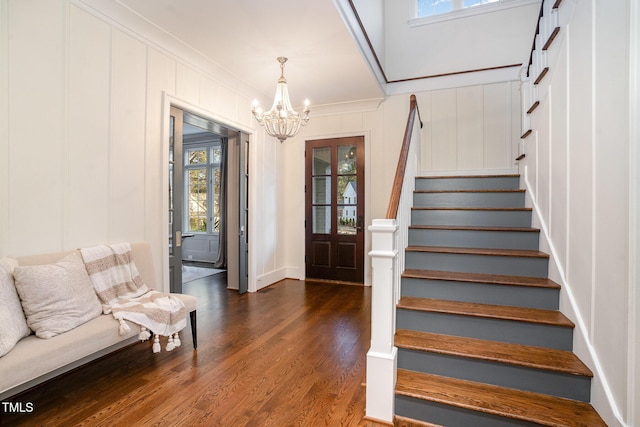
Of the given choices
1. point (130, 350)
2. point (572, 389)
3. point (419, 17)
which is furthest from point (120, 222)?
point (419, 17)

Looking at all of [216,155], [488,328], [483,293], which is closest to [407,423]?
[488,328]

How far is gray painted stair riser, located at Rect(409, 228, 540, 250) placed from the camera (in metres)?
2.63

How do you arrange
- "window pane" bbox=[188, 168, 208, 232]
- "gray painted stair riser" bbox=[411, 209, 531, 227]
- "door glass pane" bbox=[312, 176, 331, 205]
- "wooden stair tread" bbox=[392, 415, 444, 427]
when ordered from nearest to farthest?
"wooden stair tread" bbox=[392, 415, 444, 427] < "gray painted stair riser" bbox=[411, 209, 531, 227] < "door glass pane" bbox=[312, 176, 331, 205] < "window pane" bbox=[188, 168, 208, 232]

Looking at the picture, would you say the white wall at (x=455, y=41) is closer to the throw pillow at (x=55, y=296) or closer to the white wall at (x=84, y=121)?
the white wall at (x=84, y=121)

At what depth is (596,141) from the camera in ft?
5.27

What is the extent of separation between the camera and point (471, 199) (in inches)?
132

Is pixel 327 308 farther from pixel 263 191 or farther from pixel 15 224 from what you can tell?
pixel 15 224

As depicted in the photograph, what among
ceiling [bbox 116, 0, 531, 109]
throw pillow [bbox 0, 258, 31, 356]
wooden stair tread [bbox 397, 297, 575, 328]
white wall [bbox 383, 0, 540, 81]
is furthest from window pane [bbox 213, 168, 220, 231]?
wooden stair tread [bbox 397, 297, 575, 328]

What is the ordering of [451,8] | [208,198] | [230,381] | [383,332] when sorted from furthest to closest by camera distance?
[208,198], [451,8], [230,381], [383,332]

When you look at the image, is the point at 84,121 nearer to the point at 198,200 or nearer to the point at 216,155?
the point at 216,155

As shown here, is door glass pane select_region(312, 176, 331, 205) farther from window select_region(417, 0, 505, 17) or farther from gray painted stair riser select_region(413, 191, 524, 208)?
window select_region(417, 0, 505, 17)

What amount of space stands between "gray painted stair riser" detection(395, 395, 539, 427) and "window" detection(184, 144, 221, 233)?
611cm

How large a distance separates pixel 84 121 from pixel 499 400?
11.3ft

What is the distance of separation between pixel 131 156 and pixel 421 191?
3.01 m
